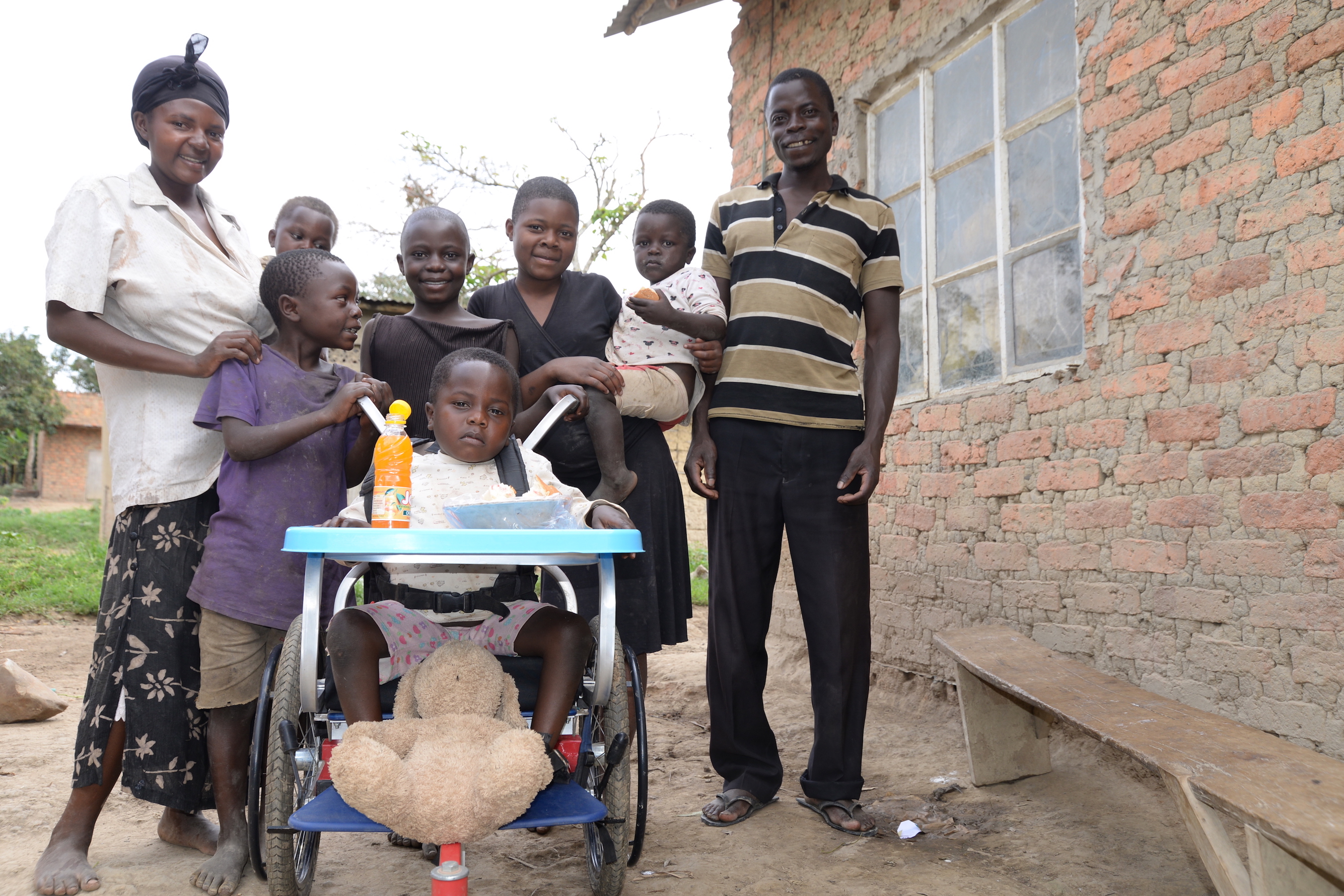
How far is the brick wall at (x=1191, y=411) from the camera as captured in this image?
267 centimetres

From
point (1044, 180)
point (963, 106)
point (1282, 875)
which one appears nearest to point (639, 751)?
point (1282, 875)

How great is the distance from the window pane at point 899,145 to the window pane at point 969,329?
70cm

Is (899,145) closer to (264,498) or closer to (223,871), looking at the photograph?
(264,498)

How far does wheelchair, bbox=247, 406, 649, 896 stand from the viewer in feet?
5.75

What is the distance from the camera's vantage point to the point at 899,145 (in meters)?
4.77

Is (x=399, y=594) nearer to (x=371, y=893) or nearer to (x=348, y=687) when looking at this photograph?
(x=348, y=687)

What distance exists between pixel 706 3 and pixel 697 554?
6643 millimetres

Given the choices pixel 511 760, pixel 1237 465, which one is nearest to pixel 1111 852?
pixel 1237 465

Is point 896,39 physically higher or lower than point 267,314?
higher

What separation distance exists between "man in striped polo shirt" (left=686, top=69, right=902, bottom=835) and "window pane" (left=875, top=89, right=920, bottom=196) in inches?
67.7

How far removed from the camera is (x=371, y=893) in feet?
7.82

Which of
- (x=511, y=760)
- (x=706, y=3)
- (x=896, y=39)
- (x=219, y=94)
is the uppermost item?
(x=706, y=3)

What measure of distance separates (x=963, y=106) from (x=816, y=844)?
10.9ft

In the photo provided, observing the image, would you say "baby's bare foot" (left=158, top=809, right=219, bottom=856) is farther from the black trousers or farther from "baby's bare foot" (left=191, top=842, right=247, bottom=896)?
the black trousers
